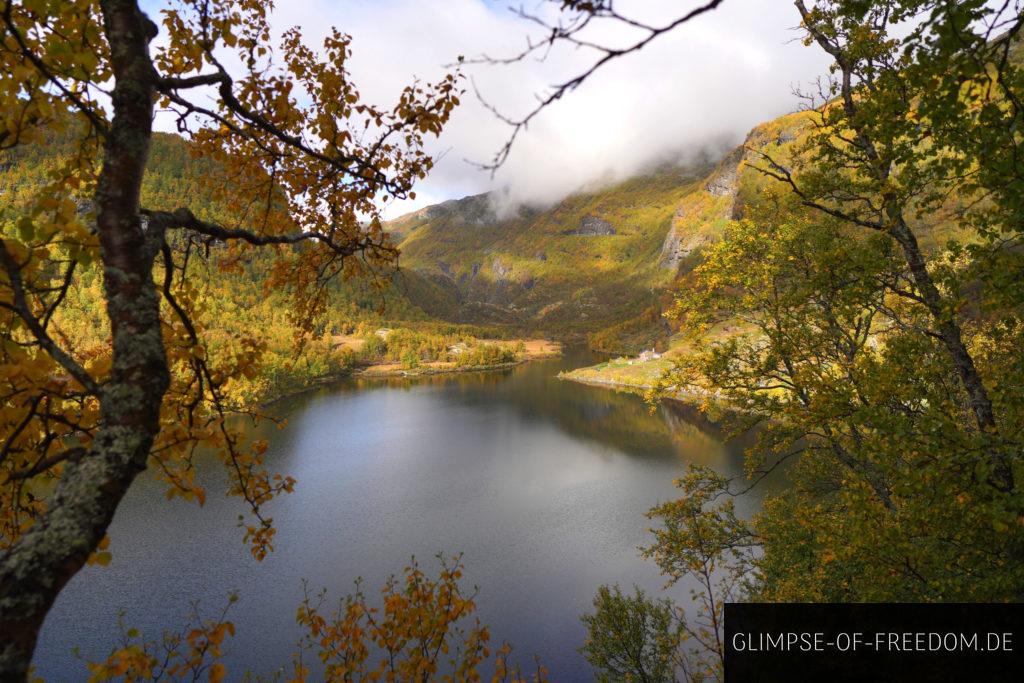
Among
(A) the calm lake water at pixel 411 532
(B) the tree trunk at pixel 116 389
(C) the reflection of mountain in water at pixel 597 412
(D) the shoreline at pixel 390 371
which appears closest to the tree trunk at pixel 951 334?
(B) the tree trunk at pixel 116 389

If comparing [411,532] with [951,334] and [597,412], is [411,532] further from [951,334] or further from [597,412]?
[597,412]

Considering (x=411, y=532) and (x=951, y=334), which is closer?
(x=951, y=334)

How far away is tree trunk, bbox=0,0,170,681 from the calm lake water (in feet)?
99.8

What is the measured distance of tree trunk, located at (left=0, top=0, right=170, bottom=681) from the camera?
178 centimetres

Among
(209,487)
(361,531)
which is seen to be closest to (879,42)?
(361,531)

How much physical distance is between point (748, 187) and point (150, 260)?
21789cm

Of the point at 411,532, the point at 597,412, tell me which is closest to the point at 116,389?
the point at 411,532

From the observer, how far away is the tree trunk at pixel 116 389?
178 centimetres

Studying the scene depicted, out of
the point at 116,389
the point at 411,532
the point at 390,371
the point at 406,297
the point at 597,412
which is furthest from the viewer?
the point at 390,371

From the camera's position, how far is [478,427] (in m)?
82.8

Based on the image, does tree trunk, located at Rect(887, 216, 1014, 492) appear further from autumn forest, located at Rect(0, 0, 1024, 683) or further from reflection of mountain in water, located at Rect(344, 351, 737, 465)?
reflection of mountain in water, located at Rect(344, 351, 737, 465)

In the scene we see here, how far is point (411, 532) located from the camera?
141ft

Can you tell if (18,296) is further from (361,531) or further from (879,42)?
(361,531)

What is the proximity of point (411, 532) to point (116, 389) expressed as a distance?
44.4 m
